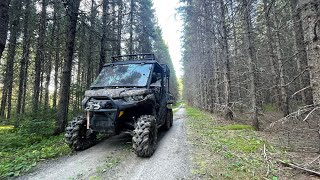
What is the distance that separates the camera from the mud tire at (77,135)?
5375 mm

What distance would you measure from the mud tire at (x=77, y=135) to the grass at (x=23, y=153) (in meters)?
0.34

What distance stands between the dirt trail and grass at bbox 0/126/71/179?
42 centimetres

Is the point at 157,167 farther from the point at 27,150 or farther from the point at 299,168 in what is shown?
the point at 27,150

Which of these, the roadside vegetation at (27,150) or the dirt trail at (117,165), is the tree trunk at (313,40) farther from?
the roadside vegetation at (27,150)

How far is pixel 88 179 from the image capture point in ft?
11.9

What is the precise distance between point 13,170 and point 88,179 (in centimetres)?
189

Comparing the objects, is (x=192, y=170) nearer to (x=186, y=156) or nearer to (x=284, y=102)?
(x=186, y=156)

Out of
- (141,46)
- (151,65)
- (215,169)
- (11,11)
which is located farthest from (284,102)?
(11,11)

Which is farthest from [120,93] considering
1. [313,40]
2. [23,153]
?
[313,40]

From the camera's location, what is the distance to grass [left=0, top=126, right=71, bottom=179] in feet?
13.9

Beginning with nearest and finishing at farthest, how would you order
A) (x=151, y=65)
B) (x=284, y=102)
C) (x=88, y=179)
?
1. (x=88, y=179)
2. (x=151, y=65)
3. (x=284, y=102)

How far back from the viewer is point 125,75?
6551mm

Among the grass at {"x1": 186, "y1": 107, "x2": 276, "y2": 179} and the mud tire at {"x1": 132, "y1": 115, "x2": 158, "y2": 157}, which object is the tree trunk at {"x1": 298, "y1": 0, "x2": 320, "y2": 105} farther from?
the mud tire at {"x1": 132, "y1": 115, "x2": 158, "y2": 157}

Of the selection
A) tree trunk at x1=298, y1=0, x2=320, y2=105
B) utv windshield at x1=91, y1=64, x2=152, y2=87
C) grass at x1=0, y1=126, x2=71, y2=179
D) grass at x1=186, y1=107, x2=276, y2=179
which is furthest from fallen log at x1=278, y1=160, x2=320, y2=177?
grass at x1=0, y1=126, x2=71, y2=179
